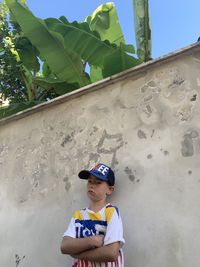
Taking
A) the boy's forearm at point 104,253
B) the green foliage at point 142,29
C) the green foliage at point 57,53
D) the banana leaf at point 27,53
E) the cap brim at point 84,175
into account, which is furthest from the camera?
the banana leaf at point 27,53

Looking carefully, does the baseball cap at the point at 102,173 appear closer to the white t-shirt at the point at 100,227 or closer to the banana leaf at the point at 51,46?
the white t-shirt at the point at 100,227

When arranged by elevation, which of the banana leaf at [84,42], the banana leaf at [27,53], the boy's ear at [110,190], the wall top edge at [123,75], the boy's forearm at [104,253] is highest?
the banana leaf at [27,53]

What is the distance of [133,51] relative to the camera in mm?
4395

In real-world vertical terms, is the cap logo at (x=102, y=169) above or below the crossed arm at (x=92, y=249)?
above

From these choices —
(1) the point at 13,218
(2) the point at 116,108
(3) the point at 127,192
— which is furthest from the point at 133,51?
(1) the point at 13,218

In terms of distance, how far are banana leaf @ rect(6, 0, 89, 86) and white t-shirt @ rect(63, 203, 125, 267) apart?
85.3 inches

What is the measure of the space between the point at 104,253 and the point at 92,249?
98mm

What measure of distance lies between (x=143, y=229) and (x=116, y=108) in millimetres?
1065

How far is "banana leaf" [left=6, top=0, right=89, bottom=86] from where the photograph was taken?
183 inches

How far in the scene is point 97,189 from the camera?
10.4 ft

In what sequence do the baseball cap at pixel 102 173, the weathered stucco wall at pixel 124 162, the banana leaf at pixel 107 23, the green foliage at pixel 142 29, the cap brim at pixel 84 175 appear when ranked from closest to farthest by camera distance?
the weathered stucco wall at pixel 124 162 < the baseball cap at pixel 102 173 < the cap brim at pixel 84 175 < the green foliage at pixel 142 29 < the banana leaf at pixel 107 23

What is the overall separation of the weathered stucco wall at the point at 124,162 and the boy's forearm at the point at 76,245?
0.38m

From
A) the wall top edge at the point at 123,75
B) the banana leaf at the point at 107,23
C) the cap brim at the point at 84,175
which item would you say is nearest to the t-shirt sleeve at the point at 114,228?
the cap brim at the point at 84,175

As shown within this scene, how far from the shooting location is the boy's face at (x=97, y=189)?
10.3 ft
